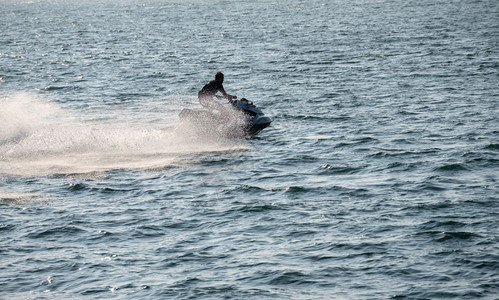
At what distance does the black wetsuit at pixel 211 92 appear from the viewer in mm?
24625

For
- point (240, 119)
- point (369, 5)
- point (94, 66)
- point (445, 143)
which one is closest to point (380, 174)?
point (445, 143)

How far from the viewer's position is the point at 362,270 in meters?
14.9

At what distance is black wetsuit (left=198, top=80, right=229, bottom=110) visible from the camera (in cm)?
2462

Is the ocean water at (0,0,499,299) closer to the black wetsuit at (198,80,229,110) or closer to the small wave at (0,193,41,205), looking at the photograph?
the small wave at (0,193,41,205)

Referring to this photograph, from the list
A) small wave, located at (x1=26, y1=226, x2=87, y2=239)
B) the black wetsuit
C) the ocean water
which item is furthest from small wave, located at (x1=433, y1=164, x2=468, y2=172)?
small wave, located at (x1=26, y1=226, x2=87, y2=239)

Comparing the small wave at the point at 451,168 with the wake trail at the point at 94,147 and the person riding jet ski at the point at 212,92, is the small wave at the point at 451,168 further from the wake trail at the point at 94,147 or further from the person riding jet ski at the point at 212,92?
the person riding jet ski at the point at 212,92

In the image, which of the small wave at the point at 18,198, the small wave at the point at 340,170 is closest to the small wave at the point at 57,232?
the small wave at the point at 18,198

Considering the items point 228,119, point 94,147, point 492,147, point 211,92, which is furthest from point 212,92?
point 492,147

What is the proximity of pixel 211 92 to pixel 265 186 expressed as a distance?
5075mm

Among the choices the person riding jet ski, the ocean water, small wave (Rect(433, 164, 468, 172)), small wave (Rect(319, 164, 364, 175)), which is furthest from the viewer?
the person riding jet ski

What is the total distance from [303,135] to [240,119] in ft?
9.16

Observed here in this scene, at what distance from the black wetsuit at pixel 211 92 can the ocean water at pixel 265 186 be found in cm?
131

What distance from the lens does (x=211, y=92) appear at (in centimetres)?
2472

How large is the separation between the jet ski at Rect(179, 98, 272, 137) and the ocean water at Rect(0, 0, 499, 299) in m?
0.41
